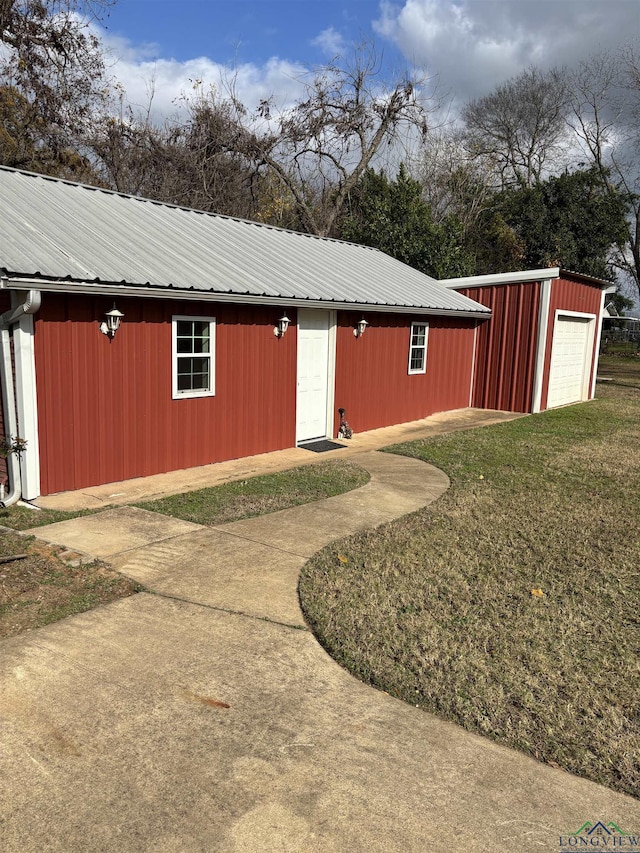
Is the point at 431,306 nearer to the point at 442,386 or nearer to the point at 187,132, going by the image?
the point at 442,386

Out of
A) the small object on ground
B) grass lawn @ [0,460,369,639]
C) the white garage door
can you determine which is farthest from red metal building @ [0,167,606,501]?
grass lawn @ [0,460,369,639]

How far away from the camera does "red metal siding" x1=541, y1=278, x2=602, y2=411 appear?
52.5ft

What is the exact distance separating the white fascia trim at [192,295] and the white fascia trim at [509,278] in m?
3.73

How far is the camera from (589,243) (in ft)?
100

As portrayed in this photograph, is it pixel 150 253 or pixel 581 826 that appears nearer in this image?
pixel 581 826

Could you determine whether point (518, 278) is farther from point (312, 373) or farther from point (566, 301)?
point (312, 373)

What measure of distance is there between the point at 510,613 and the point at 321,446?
677 centimetres

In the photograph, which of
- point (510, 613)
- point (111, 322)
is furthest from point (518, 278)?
point (510, 613)

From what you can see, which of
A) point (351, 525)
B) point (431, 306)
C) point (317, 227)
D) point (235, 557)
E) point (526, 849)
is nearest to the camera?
point (526, 849)

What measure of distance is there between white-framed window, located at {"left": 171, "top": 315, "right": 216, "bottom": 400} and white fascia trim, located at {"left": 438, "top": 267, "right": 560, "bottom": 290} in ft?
30.6

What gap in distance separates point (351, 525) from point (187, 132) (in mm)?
24629

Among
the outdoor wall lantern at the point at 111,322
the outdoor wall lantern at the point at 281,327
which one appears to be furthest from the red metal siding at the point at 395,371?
the outdoor wall lantern at the point at 111,322

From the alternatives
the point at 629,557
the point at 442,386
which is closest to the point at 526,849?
the point at 629,557

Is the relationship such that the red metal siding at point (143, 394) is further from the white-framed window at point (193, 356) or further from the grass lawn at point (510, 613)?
the grass lawn at point (510, 613)
